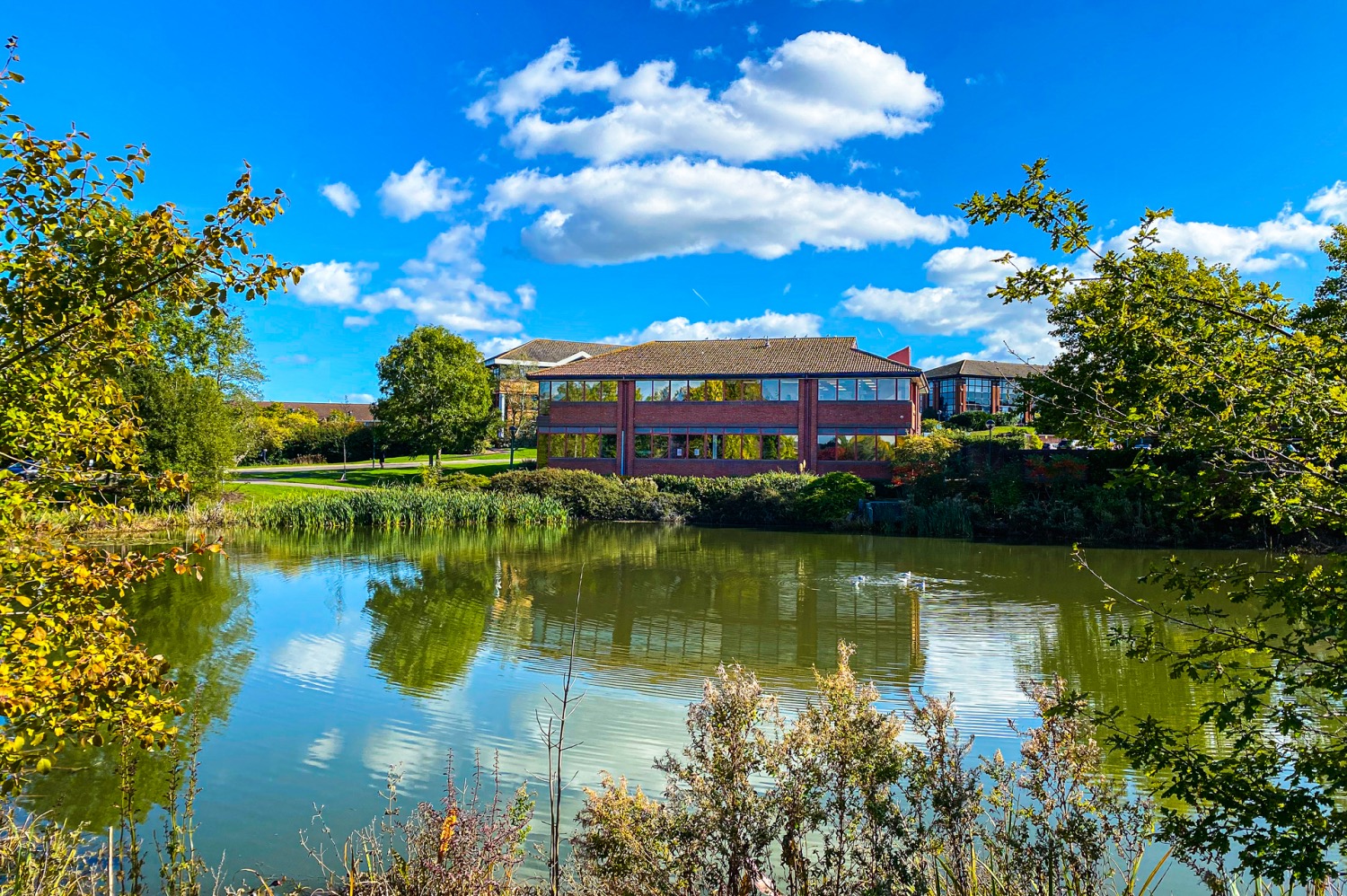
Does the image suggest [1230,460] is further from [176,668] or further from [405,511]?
[405,511]

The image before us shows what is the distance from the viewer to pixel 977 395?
224 feet

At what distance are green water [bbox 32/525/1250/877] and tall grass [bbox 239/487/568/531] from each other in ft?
19.2

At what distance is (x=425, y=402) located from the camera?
1608 inches

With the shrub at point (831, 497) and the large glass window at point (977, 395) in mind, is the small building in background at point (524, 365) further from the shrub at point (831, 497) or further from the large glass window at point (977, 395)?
the large glass window at point (977, 395)

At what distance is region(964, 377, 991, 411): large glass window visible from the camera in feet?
222

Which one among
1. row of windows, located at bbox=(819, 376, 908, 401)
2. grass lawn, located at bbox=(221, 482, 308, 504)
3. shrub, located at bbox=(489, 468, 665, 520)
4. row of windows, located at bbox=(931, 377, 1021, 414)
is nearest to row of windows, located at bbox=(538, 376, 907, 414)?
row of windows, located at bbox=(819, 376, 908, 401)

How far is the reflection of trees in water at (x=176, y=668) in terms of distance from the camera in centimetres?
675

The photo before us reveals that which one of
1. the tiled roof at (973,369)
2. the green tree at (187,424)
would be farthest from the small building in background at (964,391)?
the green tree at (187,424)

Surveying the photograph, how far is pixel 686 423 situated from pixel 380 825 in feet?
110

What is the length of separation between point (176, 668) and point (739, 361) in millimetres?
30955

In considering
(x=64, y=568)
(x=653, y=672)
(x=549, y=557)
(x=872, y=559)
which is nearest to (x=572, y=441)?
(x=549, y=557)

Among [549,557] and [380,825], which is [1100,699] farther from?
[549,557]

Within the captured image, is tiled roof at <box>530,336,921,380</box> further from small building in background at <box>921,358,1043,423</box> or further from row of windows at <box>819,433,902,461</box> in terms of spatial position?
small building in background at <box>921,358,1043,423</box>

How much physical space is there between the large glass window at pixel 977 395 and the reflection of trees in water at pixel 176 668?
192ft
